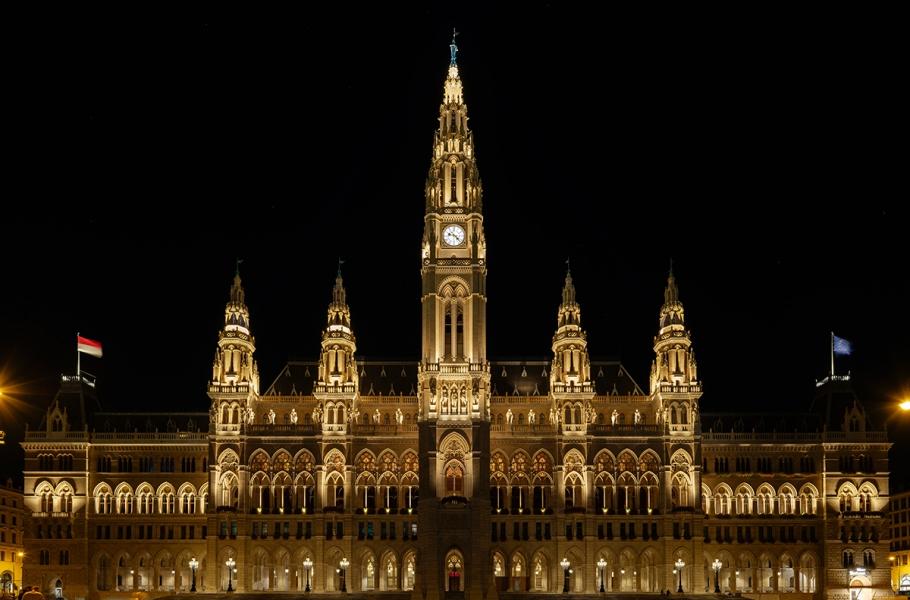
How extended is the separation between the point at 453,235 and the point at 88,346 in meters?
41.6

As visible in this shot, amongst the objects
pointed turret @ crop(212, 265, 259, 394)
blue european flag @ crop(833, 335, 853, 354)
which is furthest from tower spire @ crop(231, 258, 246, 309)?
blue european flag @ crop(833, 335, 853, 354)

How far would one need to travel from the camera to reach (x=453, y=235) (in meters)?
146

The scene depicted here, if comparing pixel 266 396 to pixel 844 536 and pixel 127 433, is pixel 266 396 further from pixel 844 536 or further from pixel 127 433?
pixel 844 536

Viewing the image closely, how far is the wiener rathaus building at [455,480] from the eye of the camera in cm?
14138

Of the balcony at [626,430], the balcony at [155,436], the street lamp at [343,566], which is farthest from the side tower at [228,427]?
the balcony at [626,430]

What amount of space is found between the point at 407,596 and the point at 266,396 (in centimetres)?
2945

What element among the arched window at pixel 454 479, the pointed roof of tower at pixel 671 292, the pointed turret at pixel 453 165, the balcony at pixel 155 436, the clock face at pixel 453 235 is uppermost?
the pointed turret at pixel 453 165

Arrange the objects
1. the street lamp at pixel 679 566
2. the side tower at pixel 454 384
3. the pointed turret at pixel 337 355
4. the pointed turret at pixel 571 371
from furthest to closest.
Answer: the pointed turret at pixel 337 355, the pointed turret at pixel 571 371, the street lamp at pixel 679 566, the side tower at pixel 454 384

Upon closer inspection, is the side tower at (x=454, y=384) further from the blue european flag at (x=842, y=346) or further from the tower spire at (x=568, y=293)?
the blue european flag at (x=842, y=346)

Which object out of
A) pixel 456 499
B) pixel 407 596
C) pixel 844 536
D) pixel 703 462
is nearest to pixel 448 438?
pixel 456 499

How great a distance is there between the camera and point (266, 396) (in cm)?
15250

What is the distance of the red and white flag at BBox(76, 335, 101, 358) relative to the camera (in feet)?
485

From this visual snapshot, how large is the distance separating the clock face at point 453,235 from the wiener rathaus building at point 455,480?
0.26 m

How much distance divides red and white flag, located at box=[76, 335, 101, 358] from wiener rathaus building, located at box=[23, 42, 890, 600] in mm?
5391
